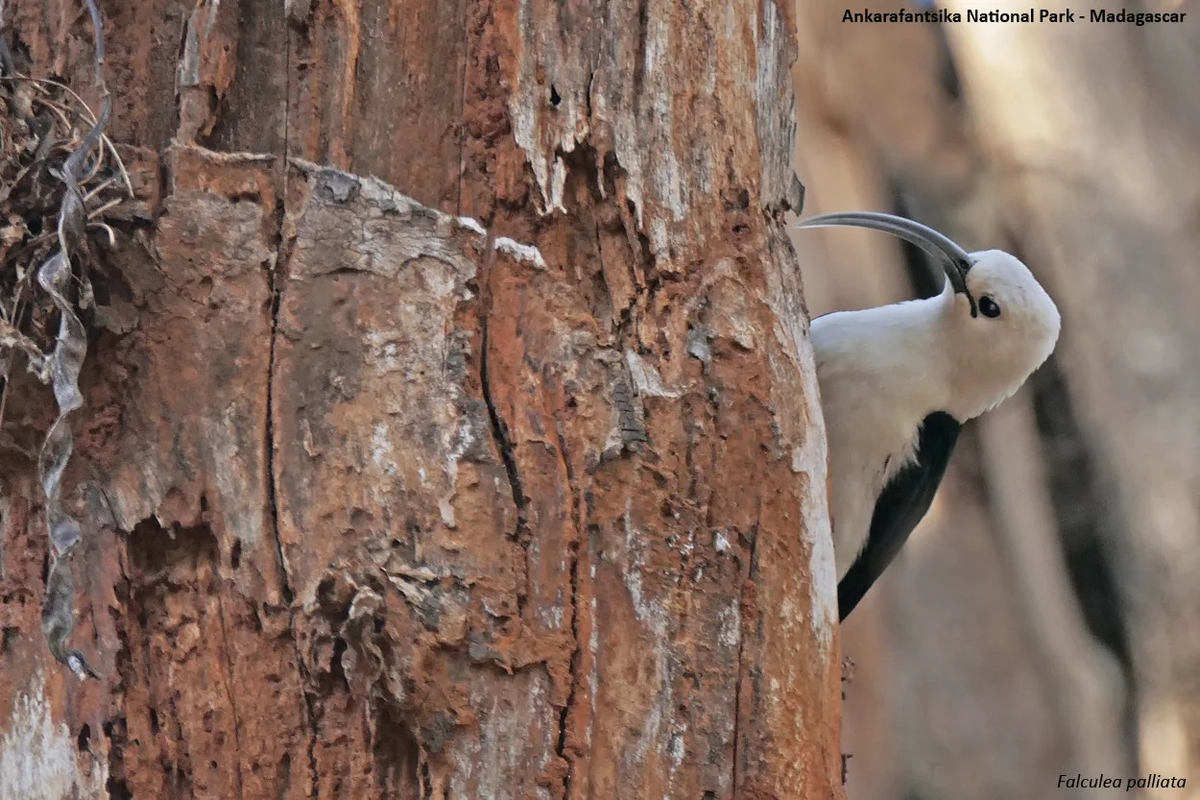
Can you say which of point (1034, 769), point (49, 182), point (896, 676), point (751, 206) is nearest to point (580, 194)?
point (751, 206)

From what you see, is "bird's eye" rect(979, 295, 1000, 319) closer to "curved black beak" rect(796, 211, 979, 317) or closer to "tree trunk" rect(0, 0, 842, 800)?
"curved black beak" rect(796, 211, 979, 317)

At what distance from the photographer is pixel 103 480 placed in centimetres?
117

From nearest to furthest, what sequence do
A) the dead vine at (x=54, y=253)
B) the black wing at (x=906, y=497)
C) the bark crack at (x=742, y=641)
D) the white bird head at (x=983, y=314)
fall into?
the dead vine at (x=54, y=253) → the bark crack at (x=742, y=641) → the white bird head at (x=983, y=314) → the black wing at (x=906, y=497)

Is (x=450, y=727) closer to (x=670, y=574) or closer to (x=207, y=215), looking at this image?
(x=670, y=574)

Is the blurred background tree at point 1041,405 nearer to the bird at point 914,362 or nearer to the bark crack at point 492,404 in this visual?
the bird at point 914,362

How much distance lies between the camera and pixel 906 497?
232 centimetres

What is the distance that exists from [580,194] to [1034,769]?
3120mm

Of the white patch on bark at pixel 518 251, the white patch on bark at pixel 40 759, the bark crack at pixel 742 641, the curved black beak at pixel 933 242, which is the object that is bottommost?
the white patch on bark at pixel 40 759

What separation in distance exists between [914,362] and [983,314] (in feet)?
0.55

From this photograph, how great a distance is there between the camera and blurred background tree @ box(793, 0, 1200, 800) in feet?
11.0

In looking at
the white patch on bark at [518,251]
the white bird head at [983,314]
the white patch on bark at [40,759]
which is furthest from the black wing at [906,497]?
the white patch on bark at [40,759]

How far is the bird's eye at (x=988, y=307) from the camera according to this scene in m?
2.12

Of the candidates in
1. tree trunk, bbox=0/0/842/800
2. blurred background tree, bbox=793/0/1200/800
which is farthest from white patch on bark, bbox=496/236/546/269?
blurred background tree, bbox=793/0/1200/800

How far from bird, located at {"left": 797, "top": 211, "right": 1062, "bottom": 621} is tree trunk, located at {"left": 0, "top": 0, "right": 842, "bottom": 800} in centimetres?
88
